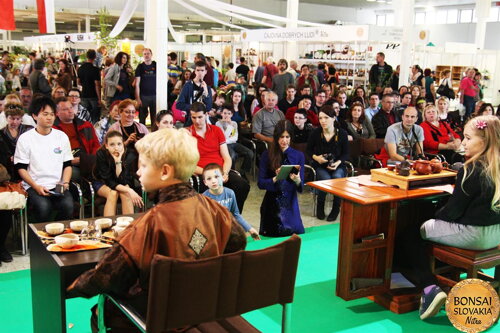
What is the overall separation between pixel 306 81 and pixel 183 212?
29.0ft

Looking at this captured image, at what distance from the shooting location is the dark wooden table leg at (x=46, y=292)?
2357 millimetres

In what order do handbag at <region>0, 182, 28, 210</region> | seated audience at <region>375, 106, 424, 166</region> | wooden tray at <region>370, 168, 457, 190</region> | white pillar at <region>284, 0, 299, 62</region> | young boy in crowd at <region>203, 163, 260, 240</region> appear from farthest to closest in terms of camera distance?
1. white pillar at <region>284, 0, 299, 62</region>
2. seated audience at <region>375, 106, 424, 166</region>
3. young boy in crowd at <region>203, 163, 260, 240</region>
4. handbag at <region>0, 182, 28, 210</region>
5. wooden tray at <region>370, 168, 457, 190</region>

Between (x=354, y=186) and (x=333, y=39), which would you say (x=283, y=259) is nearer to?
(x=354, y=186)

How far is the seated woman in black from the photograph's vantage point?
458cm

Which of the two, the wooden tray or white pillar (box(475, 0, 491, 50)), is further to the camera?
white pillar (box(475, 0, 491, 50))

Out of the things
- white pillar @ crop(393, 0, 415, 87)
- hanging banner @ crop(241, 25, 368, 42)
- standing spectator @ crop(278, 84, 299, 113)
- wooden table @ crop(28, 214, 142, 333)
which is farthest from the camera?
white pillar @ crop(393, 0, 415, 87)

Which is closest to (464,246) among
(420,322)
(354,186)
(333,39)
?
(420,322)

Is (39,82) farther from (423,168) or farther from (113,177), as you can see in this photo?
(423,168)

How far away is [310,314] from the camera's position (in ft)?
11.5

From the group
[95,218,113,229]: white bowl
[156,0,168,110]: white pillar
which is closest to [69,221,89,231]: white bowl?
[95,218,113,229]: white bowl

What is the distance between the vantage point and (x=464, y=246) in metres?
3.33

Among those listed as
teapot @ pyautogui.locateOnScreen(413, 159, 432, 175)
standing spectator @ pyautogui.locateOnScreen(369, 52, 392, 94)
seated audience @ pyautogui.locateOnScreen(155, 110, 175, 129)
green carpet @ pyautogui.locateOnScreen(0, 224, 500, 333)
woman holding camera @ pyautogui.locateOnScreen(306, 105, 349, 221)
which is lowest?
green carpet @ pyautogui.locateOnScreen(0, 224, 500, 333)

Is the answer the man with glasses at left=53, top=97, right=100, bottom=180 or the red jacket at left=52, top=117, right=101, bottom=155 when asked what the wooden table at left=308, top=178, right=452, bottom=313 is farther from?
the red jacket at left=52, top=117, right=101, bottom=155

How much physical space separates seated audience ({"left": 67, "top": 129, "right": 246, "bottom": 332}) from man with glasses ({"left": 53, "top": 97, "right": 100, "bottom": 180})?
119 inches
